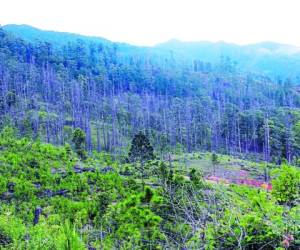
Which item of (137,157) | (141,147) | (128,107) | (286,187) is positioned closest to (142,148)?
(141,147)

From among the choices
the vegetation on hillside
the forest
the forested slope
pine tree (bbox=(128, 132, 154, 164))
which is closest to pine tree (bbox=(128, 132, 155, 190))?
pine tree (bbox=(128, 132, 154, 164))

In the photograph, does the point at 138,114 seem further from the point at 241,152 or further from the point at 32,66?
the point at 32,66

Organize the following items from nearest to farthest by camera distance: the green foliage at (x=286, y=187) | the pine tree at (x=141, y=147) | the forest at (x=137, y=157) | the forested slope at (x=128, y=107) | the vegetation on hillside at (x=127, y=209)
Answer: the vegetation on hillside at (x=127, y=209) → the forest at (x=137, y=157) → the green foliage at (x=286, y=187) → the pine tree at (x=141, y=147) → the forested slope at (x=128, y=107)

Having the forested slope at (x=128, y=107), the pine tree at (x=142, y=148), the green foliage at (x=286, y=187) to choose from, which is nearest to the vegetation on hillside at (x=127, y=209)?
the green foliage at (x=286, y=187)

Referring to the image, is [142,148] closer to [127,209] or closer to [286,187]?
[127,209]

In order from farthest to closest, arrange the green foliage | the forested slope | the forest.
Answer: the forested slope < the green foliage < the forest

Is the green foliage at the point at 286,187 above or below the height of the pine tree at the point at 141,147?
above

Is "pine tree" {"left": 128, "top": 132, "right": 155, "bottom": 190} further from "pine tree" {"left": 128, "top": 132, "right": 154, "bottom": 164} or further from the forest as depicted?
the forest

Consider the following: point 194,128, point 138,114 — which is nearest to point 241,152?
point 194,128

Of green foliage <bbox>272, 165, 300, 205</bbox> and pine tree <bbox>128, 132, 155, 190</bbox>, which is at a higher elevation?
green foliage <bbox>272, 165, 300, 205</bbox>

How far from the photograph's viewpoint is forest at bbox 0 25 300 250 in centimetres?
770

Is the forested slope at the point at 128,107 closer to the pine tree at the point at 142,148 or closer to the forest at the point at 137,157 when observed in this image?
the forest at the point at 137,157

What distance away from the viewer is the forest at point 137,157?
25.3ft

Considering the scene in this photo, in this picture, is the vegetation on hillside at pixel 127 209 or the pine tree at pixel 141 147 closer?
the vegetation on hillside at pixel 127 209
